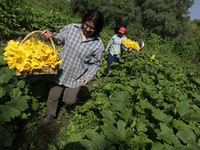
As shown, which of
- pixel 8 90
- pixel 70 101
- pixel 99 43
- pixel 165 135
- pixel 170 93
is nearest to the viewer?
pixel 165 135

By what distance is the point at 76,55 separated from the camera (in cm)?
217

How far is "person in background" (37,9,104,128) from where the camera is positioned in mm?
2004

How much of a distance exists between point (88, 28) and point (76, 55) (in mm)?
502

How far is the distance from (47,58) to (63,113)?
1626mm

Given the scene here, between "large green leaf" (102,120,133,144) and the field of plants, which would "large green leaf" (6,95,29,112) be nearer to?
the field of plants

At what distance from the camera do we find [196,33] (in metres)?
31.2

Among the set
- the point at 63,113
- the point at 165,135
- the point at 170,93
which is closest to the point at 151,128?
the point at 165,135

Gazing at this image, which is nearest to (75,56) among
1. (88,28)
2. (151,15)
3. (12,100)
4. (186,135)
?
(88,28)

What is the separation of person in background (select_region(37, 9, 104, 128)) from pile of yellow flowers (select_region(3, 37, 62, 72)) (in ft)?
1.04

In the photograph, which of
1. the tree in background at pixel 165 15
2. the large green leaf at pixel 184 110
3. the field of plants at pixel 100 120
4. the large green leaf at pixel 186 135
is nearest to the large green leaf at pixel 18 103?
the field of plants at pixel 100 120

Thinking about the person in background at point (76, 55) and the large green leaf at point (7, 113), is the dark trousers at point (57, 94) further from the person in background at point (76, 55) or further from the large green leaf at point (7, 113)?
the large green leaf at point (7, 113)

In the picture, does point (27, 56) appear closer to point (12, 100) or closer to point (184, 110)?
point (12, 100)

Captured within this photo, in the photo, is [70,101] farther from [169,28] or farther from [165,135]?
[169,28]

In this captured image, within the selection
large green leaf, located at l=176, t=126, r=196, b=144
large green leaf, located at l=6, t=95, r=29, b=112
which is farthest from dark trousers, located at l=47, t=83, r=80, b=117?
large green leaf, located at l=176, t=126, r=196, b=144
